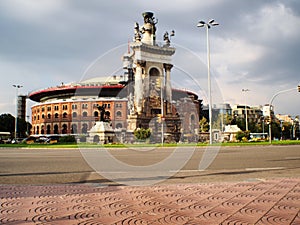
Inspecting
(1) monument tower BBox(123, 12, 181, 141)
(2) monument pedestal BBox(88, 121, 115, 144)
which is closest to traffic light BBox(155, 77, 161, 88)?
(1) monument tower BBox(123, 12, 181, 141)

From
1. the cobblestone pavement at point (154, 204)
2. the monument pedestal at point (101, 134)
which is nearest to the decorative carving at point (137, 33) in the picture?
the monument pedestal at point (101, 134)

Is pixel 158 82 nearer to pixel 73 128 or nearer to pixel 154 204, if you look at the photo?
pixel 73 128

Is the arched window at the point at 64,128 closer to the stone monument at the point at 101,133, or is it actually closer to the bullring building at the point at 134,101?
the bullring building at the point at 134,101

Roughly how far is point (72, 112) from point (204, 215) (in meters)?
88.3

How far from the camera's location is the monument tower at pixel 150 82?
68688mm

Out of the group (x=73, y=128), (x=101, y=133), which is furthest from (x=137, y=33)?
(x=101, y=133)

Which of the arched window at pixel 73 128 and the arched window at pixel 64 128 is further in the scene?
the arched window at pixel 64 128

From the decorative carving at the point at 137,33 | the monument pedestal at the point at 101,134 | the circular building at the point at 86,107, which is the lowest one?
the monument pedestal at the point at 101,134

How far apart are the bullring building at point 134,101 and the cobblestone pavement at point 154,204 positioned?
5064 cm

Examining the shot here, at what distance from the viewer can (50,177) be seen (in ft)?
32.7

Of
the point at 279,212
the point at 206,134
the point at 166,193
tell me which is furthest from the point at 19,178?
the point at 206,134

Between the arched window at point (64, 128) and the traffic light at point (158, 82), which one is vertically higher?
the traffic light at point (158, 82)

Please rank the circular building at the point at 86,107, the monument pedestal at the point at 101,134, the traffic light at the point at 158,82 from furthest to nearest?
the circular building at the point at 86,107 < the traffic light at the point at 158,82 < the monument pedestal at the point at 101,134

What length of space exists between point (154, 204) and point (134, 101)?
6699 centimetres
